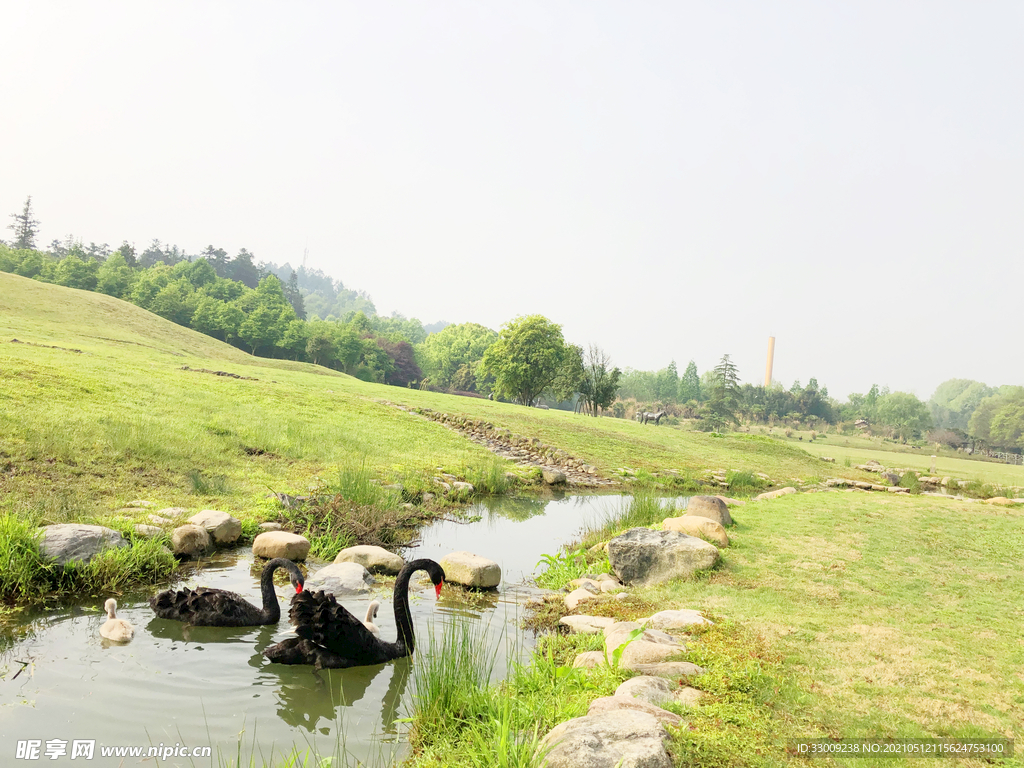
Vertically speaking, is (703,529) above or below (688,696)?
above

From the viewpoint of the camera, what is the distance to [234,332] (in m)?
74.9

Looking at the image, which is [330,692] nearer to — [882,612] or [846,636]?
[846,636]

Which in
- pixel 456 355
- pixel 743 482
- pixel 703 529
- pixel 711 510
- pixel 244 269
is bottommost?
pixel 743 482

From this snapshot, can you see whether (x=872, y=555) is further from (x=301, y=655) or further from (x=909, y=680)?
(x=301, y=655)

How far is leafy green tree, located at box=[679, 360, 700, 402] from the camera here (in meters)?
109

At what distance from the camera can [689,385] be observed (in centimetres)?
11125

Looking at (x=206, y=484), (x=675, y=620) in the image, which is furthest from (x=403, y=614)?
(x=206, y=484)

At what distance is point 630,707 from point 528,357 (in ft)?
174

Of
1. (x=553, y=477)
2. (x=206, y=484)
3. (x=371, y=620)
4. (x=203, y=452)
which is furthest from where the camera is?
(x=553, y=477)

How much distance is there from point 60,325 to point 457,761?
43.9m

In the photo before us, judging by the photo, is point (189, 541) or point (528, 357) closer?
point (189, 541)

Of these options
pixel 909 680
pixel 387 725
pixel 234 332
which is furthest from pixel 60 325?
pixel 909 680

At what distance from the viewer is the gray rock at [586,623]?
5824 millimetres

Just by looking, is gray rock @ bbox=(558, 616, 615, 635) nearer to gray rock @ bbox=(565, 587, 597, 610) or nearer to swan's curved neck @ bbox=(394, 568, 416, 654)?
gray rock @ bbox=(565, 587, 597, 610)
